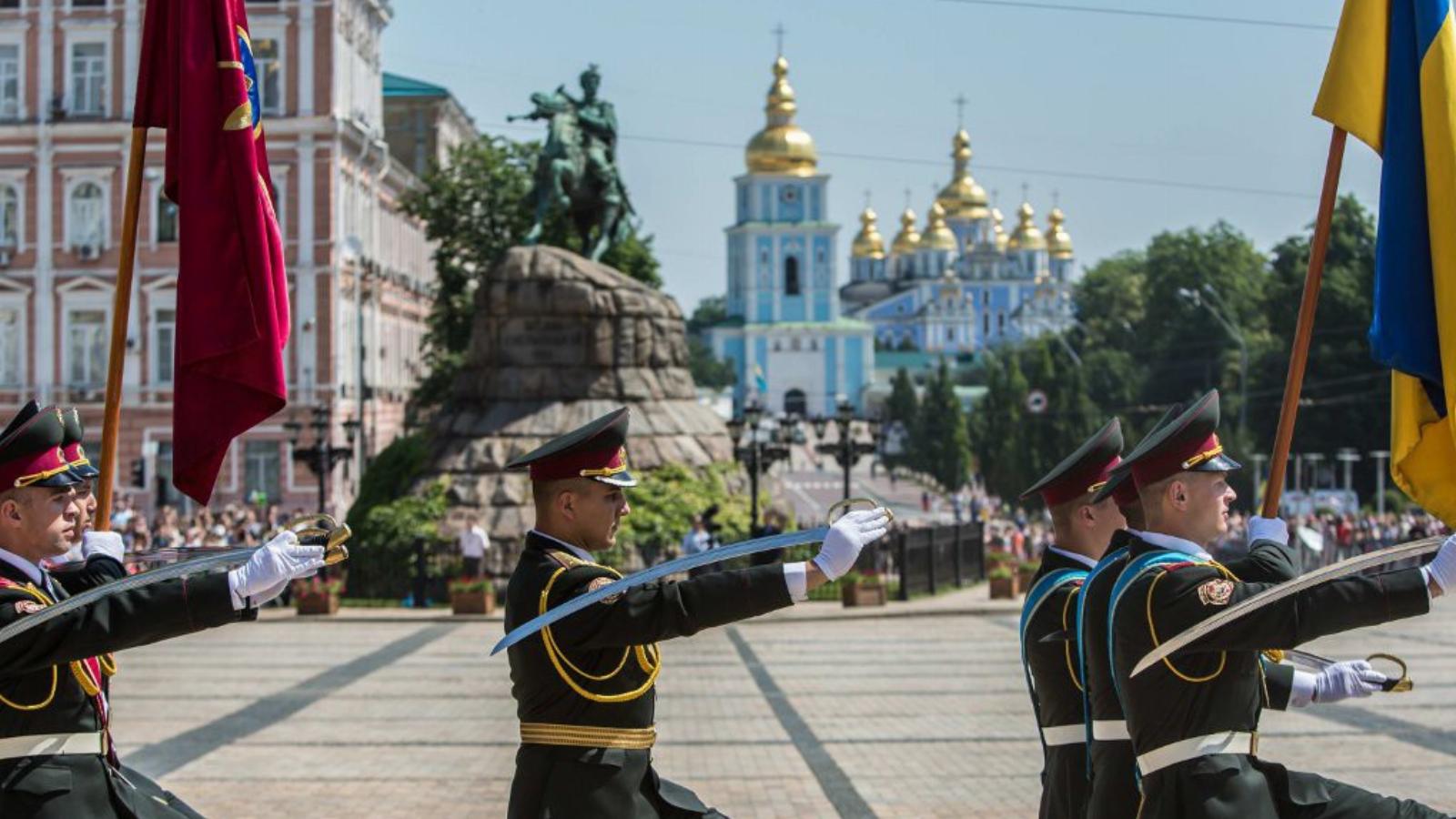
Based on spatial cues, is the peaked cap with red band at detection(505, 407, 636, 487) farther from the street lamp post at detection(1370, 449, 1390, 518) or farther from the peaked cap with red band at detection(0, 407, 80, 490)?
the street lamp post at detection(1370, 449, 1390, 518)

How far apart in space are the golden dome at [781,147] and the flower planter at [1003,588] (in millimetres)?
107269

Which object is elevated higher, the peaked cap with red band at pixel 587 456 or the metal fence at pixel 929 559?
the peaked cap with red band at pixel 587 456

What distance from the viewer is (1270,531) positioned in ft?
21.2

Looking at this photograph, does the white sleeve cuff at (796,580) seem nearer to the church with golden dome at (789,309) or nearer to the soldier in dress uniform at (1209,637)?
the soldier in dress uniform at (1209,637)

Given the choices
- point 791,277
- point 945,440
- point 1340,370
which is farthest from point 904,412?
point 791,277

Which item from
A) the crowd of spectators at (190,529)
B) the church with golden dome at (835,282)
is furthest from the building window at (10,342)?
the church with golden dome at (835,282)

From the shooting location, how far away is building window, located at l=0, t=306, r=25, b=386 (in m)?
52.3

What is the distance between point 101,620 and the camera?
582 centimetres

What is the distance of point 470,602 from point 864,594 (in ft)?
Result: 17.1

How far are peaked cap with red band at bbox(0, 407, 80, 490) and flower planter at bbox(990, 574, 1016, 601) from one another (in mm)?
23894

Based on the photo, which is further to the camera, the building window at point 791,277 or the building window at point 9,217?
the building window at point 791,277

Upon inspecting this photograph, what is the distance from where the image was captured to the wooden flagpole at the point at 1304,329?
20.7 feet

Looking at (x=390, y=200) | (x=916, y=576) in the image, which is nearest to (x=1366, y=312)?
(x=390, y=200)

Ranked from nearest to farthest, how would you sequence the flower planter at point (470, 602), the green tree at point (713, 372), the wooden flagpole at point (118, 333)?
1. the wooden flagpole at point (118, 333)
2. the flower planter at point (470, 602)
3. the green tree at point (713, 372)
